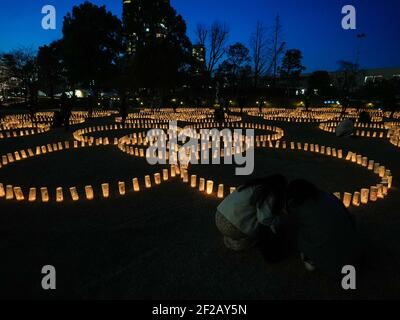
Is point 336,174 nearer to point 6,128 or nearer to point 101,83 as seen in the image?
point 6,128

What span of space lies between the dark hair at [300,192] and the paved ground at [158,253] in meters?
0.99

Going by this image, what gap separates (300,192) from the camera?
3.12m

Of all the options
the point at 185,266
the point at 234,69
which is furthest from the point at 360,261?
the point at 234,69

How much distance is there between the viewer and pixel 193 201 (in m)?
5.77

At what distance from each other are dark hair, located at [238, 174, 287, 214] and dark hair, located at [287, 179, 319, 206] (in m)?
0.15

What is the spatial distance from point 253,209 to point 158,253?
1.44 meters

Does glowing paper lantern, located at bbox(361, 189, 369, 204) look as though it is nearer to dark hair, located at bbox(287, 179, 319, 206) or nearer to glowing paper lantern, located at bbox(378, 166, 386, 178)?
glowing paper lantern, located at bbox(378, 166, 386, 178)

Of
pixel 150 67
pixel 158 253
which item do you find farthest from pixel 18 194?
pixel 150 67

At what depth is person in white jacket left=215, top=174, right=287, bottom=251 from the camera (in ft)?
10.9

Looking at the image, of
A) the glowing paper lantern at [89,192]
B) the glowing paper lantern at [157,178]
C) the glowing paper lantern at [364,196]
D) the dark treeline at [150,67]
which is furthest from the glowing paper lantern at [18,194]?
the dark treeline at [150,67]

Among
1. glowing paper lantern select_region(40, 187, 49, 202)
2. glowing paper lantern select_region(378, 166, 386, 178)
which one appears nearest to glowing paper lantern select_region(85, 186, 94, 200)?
glowing paper lantern select_region(40, 187, 49, 202)

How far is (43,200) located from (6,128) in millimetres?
12333

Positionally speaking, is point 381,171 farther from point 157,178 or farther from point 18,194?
point 18,194

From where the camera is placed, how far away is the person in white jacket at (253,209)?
10.9 ft
